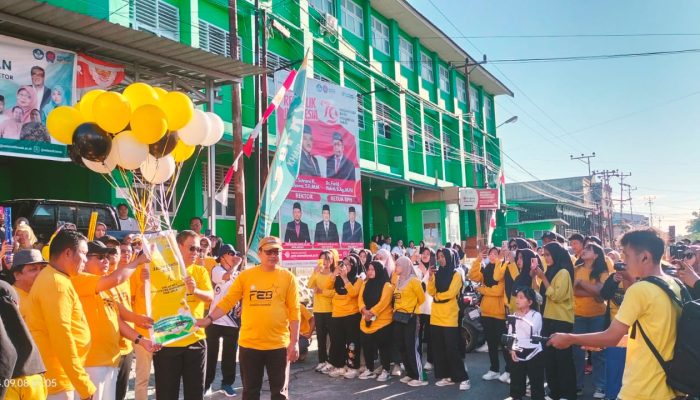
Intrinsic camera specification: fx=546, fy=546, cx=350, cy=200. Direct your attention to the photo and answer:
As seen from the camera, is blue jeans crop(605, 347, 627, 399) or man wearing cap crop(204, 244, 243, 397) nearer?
blue jeans crop(605, 347, 627, 399)

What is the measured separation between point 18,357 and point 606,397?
20.5 feet

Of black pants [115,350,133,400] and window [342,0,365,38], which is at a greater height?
window [342,0,365,38]

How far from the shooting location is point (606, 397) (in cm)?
657

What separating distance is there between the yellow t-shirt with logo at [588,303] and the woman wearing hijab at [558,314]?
1.41ft

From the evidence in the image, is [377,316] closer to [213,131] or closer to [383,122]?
[213,131]

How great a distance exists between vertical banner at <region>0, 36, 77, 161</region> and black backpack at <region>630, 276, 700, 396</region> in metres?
10.4

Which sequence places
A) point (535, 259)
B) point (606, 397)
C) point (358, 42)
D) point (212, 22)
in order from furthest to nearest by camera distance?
point (358, 42) < point (212, 22) < point (535, 259) < point (606, 397)

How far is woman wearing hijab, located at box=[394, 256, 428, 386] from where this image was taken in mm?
7684

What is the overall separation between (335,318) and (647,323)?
5.57 metres

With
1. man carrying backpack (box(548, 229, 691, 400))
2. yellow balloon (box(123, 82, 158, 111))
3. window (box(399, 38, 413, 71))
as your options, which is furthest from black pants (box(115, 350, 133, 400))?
window (box(399, 38, 413, 71))

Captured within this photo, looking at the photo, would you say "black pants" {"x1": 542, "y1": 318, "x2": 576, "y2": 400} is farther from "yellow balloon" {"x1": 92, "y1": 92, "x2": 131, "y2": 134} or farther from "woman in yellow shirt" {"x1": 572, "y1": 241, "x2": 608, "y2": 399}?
"yellow balloon" {"x1": 92, "y1": 92, "x2": 131, "y2": 134}

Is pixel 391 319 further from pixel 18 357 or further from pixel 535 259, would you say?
pixel 18 357

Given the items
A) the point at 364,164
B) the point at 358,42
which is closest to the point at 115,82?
the point at 364,164

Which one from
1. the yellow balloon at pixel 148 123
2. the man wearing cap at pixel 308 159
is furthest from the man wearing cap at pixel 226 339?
the man wearing cap at pixel 308 159
